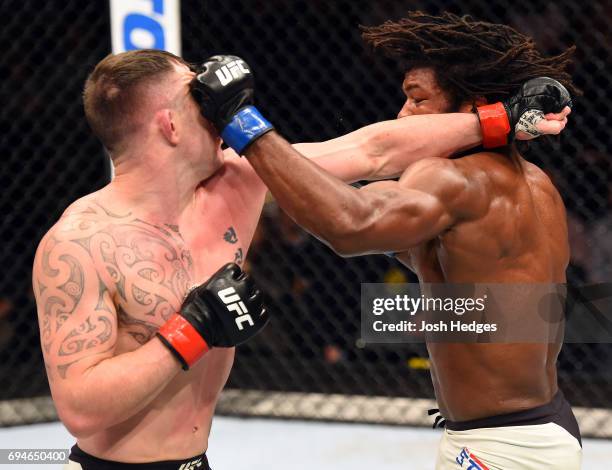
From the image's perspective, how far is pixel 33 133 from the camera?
3.53 meters

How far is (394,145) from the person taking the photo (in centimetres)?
159

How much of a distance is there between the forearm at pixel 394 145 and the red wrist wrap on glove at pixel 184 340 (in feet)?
1.43

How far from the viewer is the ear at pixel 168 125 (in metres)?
1.38

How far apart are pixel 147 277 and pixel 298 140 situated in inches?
87.0

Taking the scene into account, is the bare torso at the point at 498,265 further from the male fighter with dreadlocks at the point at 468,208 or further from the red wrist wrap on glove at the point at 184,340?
the red wrist wrap on glove at the point at 184,340

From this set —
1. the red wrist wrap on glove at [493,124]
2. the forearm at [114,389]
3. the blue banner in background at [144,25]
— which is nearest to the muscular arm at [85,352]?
the forearm at [114,389]

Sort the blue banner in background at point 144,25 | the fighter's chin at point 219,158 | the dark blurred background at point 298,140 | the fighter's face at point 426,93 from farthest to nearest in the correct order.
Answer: the dark blurred background at point 298,140
the blue banner in background at point 144,25
the fighter's face at point 426,93
the fighter's chin at point 219,158

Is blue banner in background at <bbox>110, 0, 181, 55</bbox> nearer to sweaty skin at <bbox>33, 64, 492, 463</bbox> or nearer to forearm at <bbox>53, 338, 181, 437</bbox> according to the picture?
sweaty skin at <bbox>33, 64, 492, 463</bbox>

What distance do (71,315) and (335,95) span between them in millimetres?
2290

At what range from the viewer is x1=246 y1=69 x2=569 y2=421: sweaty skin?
1.39 m

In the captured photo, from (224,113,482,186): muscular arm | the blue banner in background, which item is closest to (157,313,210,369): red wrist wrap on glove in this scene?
(224,113,482,186): muscular arm

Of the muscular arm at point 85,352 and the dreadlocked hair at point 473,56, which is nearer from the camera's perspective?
the muscular arm at point 85,352

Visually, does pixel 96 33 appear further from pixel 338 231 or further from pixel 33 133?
pixel 338 231

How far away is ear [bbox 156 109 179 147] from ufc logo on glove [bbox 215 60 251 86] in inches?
4.2
